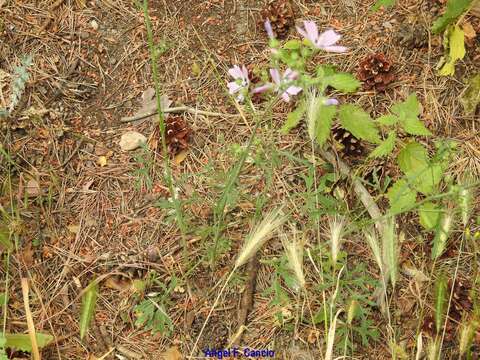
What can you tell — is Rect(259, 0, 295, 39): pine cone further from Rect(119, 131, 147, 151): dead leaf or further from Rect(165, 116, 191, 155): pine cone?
Rect(119, 131, 147, 151): dead leaf

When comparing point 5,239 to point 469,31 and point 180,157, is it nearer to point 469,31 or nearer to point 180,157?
point 180,157

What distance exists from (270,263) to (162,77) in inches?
36.4

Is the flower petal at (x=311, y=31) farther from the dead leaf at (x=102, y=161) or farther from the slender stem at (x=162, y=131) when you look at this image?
the dead leaf at (x=102, y=161)

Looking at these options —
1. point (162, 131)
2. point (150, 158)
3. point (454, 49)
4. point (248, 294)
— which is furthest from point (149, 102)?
point (454, 49)

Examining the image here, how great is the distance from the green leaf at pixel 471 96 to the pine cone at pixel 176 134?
44.0 inches

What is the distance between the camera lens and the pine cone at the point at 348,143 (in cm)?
212

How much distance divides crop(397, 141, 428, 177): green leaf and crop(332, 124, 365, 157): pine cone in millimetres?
160

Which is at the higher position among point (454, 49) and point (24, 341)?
point (454, 49)

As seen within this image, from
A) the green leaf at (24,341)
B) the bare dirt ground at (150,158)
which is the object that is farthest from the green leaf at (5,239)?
the green leaf at (24,341)

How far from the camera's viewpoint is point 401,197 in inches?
76.5

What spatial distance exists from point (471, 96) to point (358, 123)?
20.5 inches

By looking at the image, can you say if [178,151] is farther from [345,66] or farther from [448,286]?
[448,286]

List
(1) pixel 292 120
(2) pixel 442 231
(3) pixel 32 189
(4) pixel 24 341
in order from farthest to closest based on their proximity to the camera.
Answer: (3) pixel 32 189
(1) pixel 292 120
(4) pixel 24 341
(2) pixel 442 231

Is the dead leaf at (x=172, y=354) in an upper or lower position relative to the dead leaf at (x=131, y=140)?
lower
